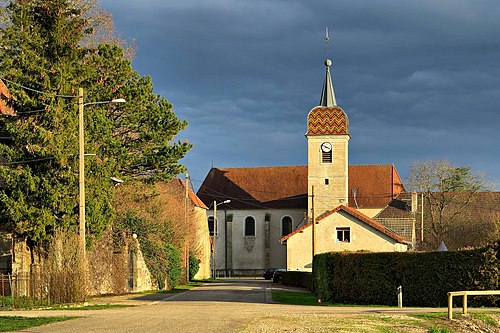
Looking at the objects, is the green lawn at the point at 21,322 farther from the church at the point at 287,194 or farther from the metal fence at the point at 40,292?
the church at the point at 287,194

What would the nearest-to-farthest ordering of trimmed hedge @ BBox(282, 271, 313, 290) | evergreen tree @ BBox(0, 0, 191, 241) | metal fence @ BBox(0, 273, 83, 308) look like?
1. metal fence @ BBox(0, 273, 83, 308)
2. evergreen tree @ BBox(0, 0, 191, 241)
3. trimmed hedge @ BBox(282, 271, 313, 290)

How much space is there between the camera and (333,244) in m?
54.0

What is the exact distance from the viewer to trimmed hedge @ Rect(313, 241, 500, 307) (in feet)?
85.9

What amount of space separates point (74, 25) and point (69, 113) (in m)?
3.95

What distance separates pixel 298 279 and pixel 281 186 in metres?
38.7

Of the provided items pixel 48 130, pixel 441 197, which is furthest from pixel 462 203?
pixel 48 130

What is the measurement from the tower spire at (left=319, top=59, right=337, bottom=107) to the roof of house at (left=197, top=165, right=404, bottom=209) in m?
13.0

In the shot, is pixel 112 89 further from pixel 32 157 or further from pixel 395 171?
pixel 395 171

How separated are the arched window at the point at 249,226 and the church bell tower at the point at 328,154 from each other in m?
12.7

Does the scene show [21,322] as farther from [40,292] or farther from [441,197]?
[441,197]

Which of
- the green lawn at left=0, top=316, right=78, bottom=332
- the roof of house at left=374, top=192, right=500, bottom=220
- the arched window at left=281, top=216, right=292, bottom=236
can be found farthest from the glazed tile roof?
the green lawn at left=0, top=316, right=78, bottom=332

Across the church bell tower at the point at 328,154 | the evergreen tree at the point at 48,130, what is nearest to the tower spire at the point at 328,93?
the church bell tower at the point at 328,154

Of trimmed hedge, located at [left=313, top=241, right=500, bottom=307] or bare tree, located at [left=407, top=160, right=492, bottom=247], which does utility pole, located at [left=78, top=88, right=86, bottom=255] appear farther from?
bare tree, located at [left=407, top=160, right=492, bottom=247]

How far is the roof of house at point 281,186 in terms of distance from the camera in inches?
3287
